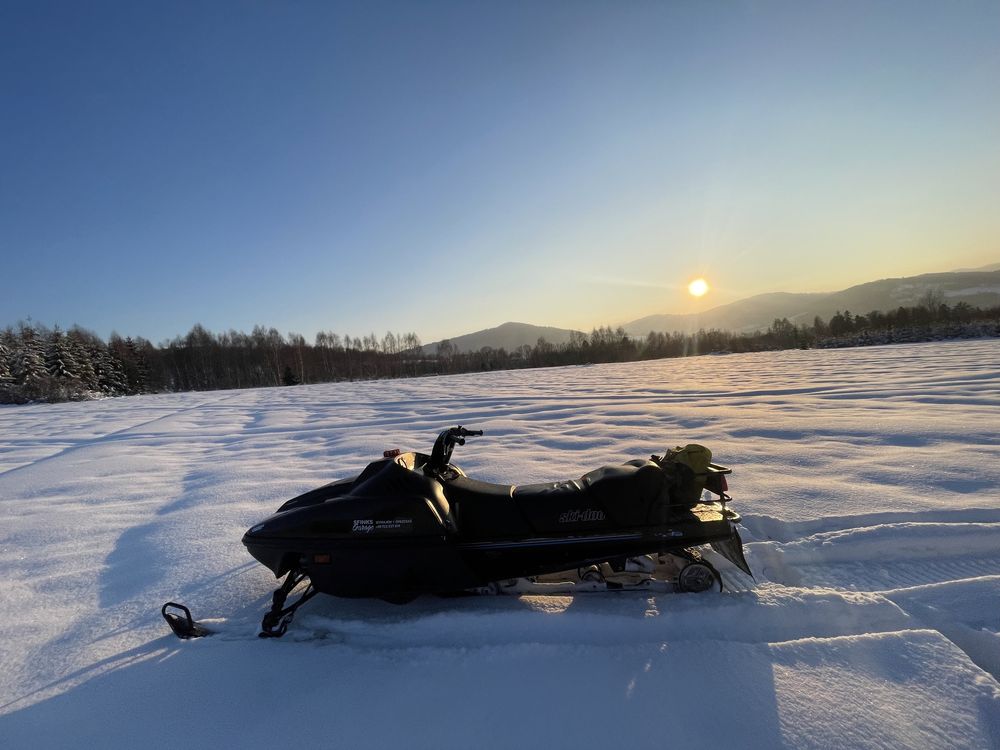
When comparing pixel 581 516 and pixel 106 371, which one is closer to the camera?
pixel 581 516

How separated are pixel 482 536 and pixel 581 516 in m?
0.56

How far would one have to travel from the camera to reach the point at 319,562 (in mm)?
2406

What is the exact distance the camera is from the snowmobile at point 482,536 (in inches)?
94.7

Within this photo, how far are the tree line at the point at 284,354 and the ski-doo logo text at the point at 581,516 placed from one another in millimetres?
35602

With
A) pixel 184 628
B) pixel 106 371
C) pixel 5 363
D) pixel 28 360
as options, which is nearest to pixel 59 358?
pixel 28 360

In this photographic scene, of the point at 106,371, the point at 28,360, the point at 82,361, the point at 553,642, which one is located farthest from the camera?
the point at 106,371

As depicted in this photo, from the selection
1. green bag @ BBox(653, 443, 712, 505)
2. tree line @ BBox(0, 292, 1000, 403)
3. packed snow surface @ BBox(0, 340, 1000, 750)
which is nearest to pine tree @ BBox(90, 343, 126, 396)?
tree line @ BBox(0, 292, 1000, 403)

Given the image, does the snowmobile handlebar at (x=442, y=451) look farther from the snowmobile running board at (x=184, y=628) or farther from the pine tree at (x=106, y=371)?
the pine tree at (x=106, y=371)

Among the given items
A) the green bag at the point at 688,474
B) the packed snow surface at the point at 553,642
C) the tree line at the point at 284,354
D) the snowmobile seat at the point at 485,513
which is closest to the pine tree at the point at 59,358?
the tree line at the point at 284,354

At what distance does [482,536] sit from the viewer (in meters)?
2.46

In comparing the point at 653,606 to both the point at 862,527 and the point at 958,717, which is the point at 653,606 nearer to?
the point at 958,717

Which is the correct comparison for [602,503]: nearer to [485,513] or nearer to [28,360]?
[485,513]

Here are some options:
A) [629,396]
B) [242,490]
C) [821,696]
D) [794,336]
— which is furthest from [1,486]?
[794,336]

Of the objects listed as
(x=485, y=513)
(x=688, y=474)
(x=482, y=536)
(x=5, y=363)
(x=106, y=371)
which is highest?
(x=5, y=363)
